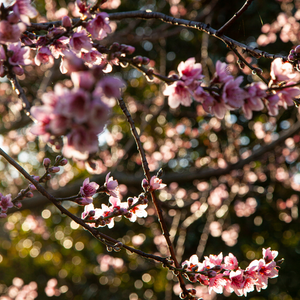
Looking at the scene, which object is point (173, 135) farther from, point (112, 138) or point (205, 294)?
point (205, 294)

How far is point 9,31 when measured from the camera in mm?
997

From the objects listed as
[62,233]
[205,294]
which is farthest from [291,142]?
[62,233]

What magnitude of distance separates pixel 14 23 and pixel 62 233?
7.27 m

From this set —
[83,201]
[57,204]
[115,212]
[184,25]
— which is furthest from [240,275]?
[184,25]

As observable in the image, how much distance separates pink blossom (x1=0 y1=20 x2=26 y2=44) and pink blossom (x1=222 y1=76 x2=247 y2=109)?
797mm

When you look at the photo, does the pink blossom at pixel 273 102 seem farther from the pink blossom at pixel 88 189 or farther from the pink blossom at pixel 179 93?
the pink blossom at pixel 88 189

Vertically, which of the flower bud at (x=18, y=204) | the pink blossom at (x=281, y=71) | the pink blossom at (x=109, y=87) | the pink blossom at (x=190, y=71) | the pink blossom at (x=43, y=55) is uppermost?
the pink blossom at (x=109, y=87)

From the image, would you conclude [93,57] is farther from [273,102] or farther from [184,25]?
[273,102]

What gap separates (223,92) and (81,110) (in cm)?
61

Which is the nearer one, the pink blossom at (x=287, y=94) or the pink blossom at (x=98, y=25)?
the pink blossom at (x=287, y=94)

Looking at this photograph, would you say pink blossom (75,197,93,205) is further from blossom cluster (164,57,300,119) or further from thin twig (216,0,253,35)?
thin twig (216,0,253,35)

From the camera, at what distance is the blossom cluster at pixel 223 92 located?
104 cm

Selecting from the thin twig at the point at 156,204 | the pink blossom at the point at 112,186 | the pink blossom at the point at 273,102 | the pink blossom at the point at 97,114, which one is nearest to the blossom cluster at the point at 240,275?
the thin twig at the point at 156,204

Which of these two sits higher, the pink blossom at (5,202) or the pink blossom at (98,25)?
the pink blossom at (98,25)
